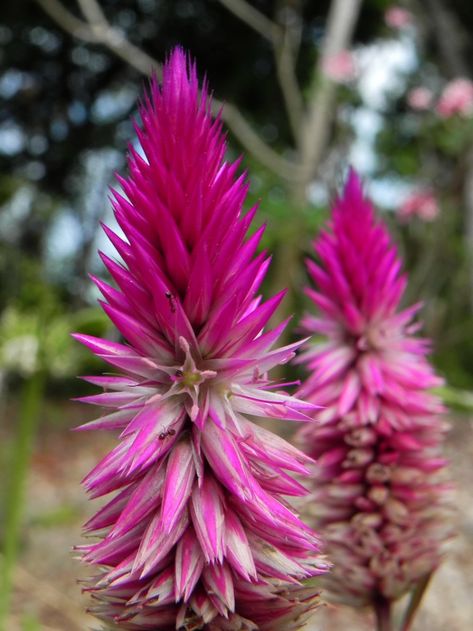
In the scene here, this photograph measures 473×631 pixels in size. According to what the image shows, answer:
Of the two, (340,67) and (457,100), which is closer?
(457,100)

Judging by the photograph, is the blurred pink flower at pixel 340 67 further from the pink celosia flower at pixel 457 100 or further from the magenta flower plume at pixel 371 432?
the magenta flower plume at pixel 371 432

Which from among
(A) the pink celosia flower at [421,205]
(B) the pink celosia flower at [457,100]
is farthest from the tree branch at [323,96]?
(B) the pink celosia flower at [457,100]

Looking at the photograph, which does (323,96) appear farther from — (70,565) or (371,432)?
(371,432)

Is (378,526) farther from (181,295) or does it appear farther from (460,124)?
(460,124)

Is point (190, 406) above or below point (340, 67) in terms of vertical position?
below

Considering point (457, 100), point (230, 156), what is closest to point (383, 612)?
point (457, 100)

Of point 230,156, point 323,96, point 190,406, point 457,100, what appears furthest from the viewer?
point 230,156

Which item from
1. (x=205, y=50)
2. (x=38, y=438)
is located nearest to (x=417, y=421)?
(x=38, y=438)

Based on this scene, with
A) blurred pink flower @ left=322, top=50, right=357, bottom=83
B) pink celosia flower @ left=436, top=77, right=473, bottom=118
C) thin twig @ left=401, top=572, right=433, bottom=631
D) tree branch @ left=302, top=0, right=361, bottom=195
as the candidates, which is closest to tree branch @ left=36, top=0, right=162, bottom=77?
blurred pink flower @ left=322, top=50, right=357, bottom=83
